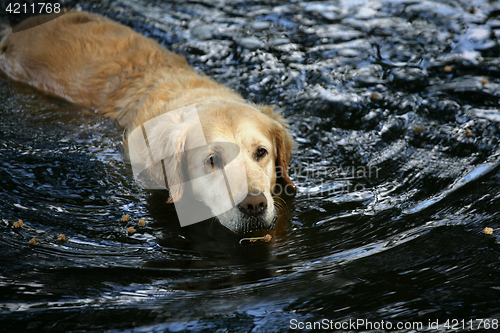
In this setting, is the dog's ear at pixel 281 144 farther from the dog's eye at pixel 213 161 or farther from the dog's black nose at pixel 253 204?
the dog's black nose at pixel 253 204

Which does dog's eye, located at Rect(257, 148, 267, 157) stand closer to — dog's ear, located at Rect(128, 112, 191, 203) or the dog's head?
the dog's head

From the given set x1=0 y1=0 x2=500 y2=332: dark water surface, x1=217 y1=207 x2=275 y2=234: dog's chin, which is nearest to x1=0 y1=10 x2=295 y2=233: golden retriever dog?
x1=217 y1=207 x2=275 y2=234: dog's chin

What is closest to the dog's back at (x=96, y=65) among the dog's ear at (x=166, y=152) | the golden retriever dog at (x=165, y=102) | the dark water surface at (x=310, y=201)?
the golden retriever dog at (x=165, y=102)

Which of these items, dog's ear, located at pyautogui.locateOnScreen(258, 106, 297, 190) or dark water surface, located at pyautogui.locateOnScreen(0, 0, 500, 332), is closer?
dark water surface, located at pyautogui.locateOnScreen(0, 0, 500, 332)

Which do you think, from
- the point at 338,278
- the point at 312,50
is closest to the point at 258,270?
the point at 338,278

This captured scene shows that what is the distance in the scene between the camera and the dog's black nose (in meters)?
3.24

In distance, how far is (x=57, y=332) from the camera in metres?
2.51

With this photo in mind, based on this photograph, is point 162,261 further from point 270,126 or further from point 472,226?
point 472,226

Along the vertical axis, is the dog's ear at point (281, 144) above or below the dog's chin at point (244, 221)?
above

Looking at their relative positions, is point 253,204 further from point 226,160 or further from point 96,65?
point 96,65

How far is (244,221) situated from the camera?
338 cm

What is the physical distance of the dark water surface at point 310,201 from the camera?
2.68 m

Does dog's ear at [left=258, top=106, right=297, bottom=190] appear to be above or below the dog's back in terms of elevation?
below

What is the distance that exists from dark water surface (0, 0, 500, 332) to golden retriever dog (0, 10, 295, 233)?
0.71ft
